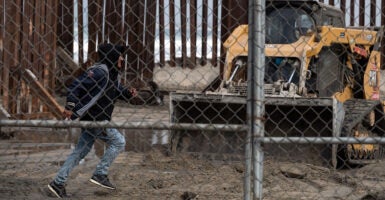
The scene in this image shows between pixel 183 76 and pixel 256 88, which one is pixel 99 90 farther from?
pixel 183 76

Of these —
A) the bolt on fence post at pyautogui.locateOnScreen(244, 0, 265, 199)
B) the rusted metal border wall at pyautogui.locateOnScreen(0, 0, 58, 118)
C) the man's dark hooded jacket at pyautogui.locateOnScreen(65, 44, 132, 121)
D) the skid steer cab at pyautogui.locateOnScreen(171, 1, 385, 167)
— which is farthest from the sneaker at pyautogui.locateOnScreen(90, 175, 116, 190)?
the rusted metal border wall at pyautogui.locateOnScreen(0, 0, 58, 118)

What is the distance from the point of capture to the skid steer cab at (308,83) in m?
9.44

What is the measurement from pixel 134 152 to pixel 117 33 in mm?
7413

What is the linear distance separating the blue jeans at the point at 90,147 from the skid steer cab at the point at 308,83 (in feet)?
8.01

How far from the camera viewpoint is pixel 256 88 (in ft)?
14.0

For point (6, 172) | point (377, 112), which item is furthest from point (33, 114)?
point (377, 112)

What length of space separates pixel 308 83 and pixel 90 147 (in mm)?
4275

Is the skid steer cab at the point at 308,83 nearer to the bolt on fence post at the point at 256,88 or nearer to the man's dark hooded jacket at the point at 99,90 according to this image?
the man's dark hooded jacket at the point at 99,90

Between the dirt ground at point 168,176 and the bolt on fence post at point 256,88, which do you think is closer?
the bolt on fence post at point 256,88

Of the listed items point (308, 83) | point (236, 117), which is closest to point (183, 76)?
point (308, 83)

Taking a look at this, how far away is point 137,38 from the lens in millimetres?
17359

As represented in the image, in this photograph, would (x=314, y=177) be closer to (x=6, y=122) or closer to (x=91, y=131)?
(x=91, y=131)

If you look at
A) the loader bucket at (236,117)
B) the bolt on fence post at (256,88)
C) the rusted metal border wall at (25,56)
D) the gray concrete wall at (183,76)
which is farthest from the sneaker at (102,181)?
the gray concrete wall at (183,76)

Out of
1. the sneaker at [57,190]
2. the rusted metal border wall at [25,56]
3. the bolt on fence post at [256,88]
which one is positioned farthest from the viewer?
the rusted metal border wall at [25,56]
